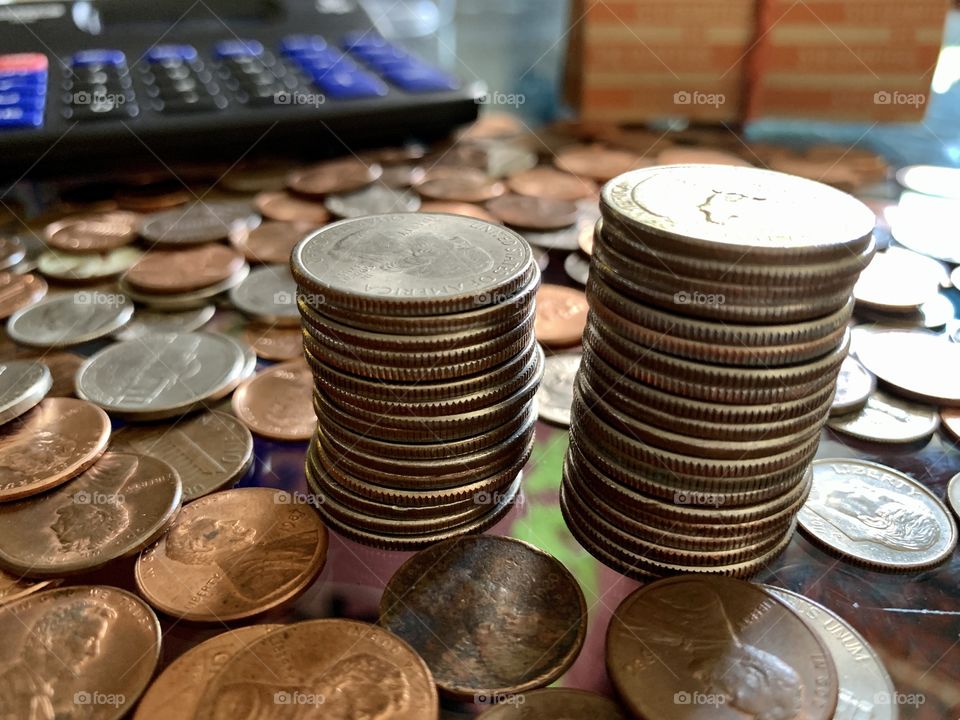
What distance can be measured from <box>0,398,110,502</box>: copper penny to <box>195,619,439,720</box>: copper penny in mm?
314

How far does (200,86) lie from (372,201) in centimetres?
41

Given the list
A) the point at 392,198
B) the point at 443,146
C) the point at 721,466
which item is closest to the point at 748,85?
the point at 443,146

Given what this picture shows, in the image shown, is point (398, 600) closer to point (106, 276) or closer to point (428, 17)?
point (106, 276)

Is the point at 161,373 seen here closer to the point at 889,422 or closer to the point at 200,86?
the point at 200,86

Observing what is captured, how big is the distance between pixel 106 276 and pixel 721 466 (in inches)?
36.9

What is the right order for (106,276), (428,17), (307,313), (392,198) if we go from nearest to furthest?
1. (307,313)
2. (106,276)
3. (392,198)
4. (428,17)

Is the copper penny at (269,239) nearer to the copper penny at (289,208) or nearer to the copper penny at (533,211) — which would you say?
the copper penny at (289,208)

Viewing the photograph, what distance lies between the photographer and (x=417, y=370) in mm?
645

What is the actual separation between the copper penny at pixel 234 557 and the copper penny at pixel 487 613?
0.10 metres

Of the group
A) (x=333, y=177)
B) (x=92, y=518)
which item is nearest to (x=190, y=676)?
(x=92, y=518)

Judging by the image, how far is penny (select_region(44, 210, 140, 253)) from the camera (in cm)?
121

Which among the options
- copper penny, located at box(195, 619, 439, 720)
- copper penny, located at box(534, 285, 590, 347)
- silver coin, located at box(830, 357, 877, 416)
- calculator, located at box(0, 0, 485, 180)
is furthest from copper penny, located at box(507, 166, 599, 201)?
copper penny, located at box(195, 619, 439, 720)

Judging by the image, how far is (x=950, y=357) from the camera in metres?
0.98

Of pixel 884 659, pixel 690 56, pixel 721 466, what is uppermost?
pixel 690 56
